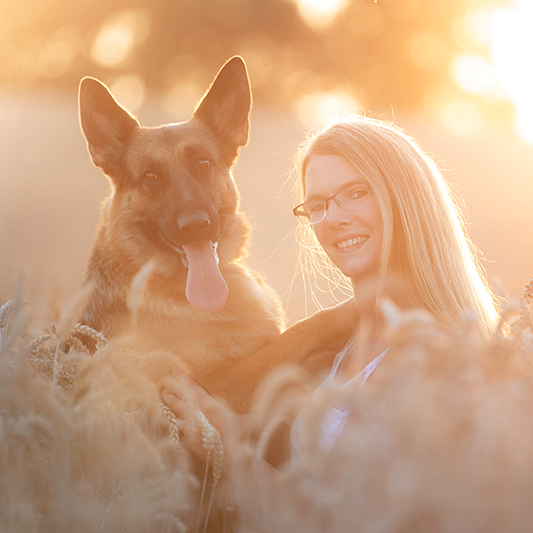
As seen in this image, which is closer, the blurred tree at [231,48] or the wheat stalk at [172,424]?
the wheat stalk at [172,424]

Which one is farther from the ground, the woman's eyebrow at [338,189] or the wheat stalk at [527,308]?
the woman's eyebrow at [338,189]

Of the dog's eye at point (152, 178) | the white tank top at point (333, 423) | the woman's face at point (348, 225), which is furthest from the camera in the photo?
the dog's eye at point (152, 178)

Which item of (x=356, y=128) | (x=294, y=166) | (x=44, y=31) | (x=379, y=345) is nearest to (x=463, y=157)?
(x=294, y=166)

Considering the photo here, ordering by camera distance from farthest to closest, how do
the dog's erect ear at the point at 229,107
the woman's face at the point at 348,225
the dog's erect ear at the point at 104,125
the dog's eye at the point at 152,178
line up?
the dog's erect ear at the point at 229,107 → the dog's eye at the point at 152,178 → the dog's erect ear at the point at 104,125 → the woman's face at the point at 348,225

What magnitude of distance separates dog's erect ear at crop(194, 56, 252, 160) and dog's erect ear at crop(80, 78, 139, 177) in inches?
23.7

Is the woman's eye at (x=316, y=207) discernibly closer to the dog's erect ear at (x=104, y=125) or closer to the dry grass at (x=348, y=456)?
the dry grass at (x=348, y=456)

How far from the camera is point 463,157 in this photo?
803 centimetres

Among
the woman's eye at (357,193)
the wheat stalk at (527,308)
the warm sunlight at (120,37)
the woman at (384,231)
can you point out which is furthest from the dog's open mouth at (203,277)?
the warm sunlight at (120,37)

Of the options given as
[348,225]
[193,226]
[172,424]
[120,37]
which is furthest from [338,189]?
[120,37]

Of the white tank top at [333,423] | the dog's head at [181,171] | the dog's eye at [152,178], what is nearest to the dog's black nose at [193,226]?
the dog's head at [181,171]

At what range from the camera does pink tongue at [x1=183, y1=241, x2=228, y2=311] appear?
9.87 feet

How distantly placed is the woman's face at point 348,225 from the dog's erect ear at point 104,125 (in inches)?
69.3

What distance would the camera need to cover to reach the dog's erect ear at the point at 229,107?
12.1ft

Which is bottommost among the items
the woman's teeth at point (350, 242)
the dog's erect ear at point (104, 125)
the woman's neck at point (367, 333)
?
the woman's neck at point (367, 333)
